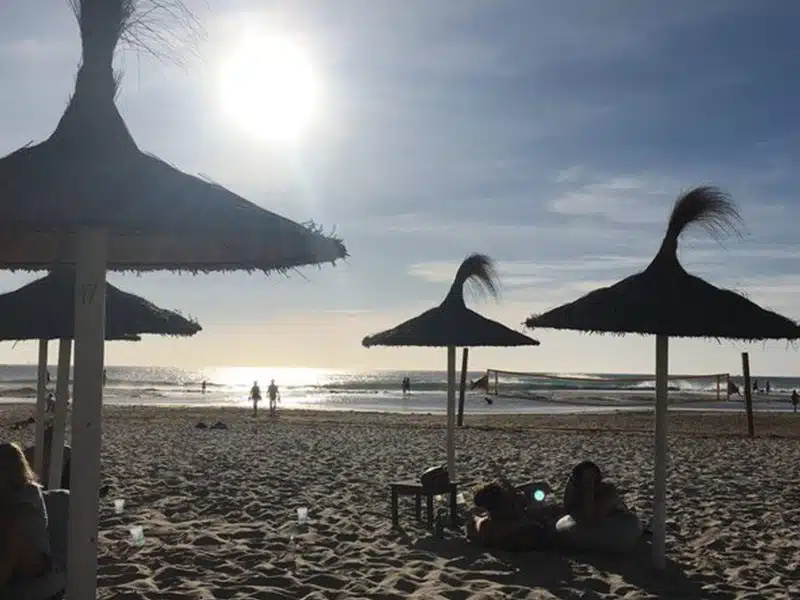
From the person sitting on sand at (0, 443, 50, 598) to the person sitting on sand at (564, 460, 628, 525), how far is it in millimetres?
3883

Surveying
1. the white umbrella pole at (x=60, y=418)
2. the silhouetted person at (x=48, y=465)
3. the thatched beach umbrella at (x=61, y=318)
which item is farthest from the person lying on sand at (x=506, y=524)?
the silhouetted person at (x=48, y=465)

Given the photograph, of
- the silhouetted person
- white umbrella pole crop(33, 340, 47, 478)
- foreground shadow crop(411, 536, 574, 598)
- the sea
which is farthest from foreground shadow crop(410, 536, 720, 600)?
the sea

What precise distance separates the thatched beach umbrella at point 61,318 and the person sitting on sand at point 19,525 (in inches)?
65.4

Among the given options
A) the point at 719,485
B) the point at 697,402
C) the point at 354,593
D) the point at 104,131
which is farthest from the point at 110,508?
the point at 697,402

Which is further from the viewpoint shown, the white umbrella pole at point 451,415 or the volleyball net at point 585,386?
the volleyball net at point 585,386

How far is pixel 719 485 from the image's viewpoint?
9984 mm

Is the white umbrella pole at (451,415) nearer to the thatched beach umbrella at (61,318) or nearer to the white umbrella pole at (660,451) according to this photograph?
the white umbrella pole at (660,451)

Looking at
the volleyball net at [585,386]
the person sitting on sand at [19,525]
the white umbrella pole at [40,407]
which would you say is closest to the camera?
the person sitting on sand at [19,525]

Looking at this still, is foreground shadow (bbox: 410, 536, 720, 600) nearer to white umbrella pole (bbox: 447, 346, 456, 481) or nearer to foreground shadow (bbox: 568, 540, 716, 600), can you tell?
foreground shadow (bbox: 568, 540, 716, 600)

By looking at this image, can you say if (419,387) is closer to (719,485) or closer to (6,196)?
(719,485)

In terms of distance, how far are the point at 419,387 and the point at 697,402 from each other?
25497 mm

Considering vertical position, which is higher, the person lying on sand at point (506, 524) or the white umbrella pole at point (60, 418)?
the white umbrella pole at point (60, 418)

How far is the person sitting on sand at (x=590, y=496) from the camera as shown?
247 inches

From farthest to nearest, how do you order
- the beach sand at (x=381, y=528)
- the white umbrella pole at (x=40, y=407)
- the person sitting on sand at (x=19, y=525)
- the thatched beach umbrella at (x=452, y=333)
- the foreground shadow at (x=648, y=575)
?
the thatched beach umbrella at (x=452, y=333), the white umbrella pole at (x=40, y=407), the beach sand at (x=381, y=528), the foreground shadow at (x=648, y=575), the person sitting on sand at (x=19, y=525)
